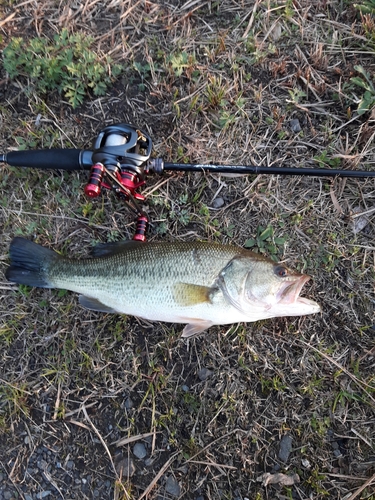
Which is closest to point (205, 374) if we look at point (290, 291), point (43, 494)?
point (290, 291)

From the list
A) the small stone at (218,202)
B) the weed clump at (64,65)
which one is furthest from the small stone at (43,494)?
the weed clump at (64,65)

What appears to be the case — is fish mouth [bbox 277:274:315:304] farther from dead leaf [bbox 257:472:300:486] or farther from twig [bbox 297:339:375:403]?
dead leaf [bbox 257:472:300:486]

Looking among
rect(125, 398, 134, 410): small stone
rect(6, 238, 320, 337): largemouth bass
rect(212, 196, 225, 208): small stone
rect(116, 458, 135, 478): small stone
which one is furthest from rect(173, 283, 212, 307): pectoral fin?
rect(116, 458, 135, 478): small stone

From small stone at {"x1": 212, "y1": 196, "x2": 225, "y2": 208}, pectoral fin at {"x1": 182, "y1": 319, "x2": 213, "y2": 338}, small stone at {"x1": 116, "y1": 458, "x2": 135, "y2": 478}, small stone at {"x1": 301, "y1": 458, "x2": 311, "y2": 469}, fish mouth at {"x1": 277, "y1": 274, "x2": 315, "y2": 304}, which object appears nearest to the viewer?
fish mouth at {"x1": 277, "y1": 274, "x2": 315, "y2": 304}

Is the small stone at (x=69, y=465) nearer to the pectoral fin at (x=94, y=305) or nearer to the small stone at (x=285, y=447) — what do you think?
the pectoral fin at (x=94, y=305)

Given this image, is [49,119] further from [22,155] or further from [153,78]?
[153,78]

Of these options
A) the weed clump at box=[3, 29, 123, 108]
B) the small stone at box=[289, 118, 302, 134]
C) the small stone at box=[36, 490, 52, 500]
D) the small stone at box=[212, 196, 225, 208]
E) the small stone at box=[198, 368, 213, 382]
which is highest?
the weed clump at box=[3, 29, 123, 108]
